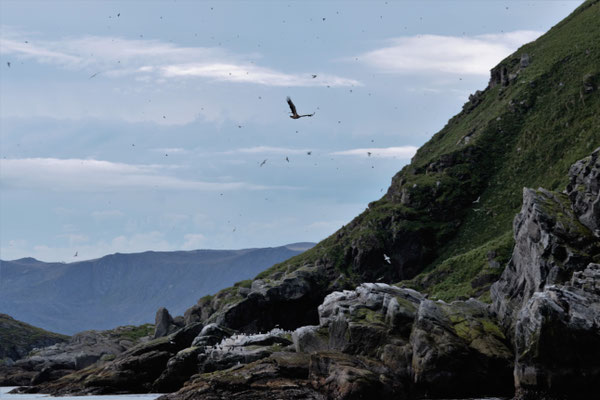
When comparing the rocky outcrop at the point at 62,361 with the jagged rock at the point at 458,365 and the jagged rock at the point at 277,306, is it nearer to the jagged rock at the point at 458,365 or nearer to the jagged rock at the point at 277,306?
the jagged rock at the point at 277,306

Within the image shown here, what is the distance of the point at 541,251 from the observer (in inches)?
2327

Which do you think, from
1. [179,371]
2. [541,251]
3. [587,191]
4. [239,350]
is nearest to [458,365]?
[541,251]

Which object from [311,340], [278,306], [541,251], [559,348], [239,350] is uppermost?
[541,251]

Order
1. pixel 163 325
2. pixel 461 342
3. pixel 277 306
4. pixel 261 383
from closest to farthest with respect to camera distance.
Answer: pixel 461 342, pixel 261 383, pixel 277 306, pixel 163 325

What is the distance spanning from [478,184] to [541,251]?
336 feet

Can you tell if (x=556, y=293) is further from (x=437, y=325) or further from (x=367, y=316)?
(x=367, y=316)

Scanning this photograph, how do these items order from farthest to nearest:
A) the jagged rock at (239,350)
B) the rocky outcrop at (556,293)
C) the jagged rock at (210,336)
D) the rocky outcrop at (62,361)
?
1. the rocky outcrop at (62,361)
2. the jagged rock at (210,336)
3. the jagged rock at (239,350)
4. the rocky outcrop at (556,293)

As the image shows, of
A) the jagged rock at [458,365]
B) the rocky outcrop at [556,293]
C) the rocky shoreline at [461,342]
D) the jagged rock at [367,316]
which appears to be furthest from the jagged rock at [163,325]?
the jagged rock at [458,365]

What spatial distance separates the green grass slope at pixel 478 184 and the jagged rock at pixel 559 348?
7189cm

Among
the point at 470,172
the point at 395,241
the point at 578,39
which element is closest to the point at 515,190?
the point at 470,172

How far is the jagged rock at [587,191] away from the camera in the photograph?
197 ft

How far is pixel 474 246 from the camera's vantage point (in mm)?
140000

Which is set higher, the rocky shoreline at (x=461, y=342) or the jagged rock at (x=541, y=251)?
the jagged rock at (x=541, y=251)

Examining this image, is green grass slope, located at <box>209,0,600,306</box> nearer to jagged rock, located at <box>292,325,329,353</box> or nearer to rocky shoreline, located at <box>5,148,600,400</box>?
rocky shoreline, located at <box>5,148,600,400</box>
